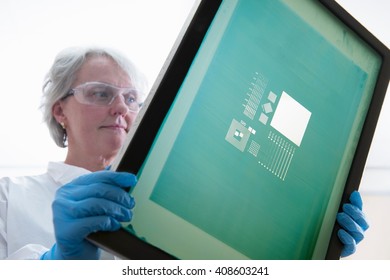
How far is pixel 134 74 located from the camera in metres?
1.64

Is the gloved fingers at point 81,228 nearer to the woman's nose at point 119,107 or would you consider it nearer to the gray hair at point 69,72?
the woman's nose at point 119,107

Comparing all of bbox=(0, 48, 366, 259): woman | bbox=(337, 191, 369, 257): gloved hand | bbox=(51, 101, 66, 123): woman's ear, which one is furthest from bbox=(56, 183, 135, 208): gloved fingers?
bbox=(51, 101, 66, 123): woman's ear

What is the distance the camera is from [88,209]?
81cm

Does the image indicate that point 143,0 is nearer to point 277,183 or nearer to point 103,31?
point 103,31

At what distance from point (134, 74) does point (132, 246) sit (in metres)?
1.04

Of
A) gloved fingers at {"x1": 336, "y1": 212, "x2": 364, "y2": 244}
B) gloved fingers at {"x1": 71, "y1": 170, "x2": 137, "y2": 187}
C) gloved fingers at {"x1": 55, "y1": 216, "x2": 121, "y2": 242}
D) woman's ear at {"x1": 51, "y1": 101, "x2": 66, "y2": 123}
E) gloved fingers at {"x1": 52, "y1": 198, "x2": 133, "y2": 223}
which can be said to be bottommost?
gloved fingers at {"x1": 55, "y1": 216, "x2": 121, "y2": 242}

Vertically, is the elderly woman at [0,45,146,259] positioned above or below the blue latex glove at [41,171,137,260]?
above

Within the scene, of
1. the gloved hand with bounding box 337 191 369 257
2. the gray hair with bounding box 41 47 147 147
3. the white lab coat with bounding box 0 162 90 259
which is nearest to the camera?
the gloved hand with bounding box 337 191 369 257

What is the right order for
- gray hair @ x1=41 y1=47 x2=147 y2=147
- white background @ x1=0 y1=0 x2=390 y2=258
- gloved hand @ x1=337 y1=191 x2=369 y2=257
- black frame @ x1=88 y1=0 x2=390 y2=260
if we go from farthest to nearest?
1. white background @ x1=0 y1=0 x2=390 y2=258
2. gray hair @ x1=41 y1=47 x2=147 y2=147
3. gloved hand @ x1=337 y1=191 x2=369 y2=257
4. black frame @ x1=88 y1=0 x2=390 y2=260

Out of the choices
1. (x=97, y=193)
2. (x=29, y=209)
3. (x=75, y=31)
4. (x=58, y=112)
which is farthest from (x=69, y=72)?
(x=75, y=31)

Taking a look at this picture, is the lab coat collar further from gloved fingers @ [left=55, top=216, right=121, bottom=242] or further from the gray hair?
gloved fingers @ [left=55, top=216, right=121, bottom=242]

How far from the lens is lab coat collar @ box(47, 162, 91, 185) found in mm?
1566

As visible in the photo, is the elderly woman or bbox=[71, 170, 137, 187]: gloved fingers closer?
bbox=[71, 170, 137, 187]: gloved fingers
